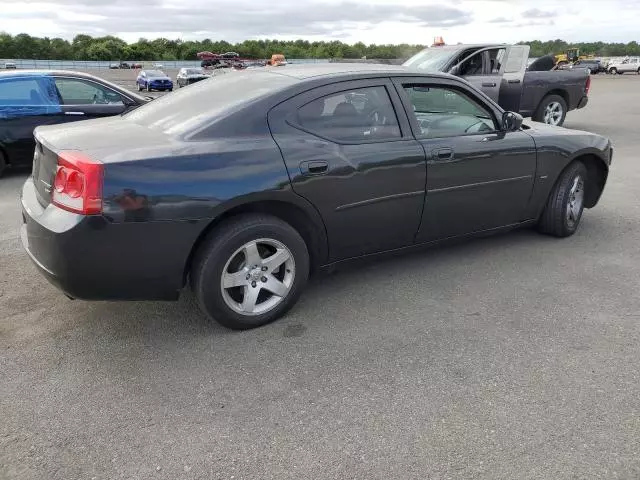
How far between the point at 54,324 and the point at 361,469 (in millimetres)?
2228

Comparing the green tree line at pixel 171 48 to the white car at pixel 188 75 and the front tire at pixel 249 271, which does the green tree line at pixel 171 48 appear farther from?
the front tire at pixel 249 271

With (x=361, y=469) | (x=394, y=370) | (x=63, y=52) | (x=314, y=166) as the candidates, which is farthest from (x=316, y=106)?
(x=63, y=52)

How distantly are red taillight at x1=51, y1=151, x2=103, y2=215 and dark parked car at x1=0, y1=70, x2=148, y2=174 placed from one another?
528 cm

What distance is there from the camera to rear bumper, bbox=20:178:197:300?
293cm

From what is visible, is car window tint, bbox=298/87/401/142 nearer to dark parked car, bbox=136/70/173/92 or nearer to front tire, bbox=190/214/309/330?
front tire, bbox=190/214/309/330

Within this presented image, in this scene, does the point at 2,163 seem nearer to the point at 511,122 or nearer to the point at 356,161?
the point at 356,161

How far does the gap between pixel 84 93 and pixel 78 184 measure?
601cm

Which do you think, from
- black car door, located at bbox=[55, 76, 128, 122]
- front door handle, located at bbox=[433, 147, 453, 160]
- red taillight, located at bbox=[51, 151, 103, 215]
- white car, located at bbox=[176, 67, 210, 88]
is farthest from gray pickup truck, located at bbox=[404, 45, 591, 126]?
white car, located at bbox=[176, 67, 210, 88]

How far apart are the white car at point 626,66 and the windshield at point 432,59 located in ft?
159

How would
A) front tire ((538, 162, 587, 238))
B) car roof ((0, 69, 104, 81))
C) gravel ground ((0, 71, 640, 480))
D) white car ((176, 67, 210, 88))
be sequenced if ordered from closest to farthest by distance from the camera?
gravel ground ((0, 71, 640, 480))
front tire ((538, 162, 587, 238))
car roof ((0, 69, 104, 81))
white car ((176, 67, 210, 88))

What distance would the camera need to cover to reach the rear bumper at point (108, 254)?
9.60 feet

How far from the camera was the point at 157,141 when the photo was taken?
10.7 feet

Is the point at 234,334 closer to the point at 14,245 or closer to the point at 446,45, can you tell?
the point at 14,245

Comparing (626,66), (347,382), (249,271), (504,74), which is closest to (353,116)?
(249,271)
